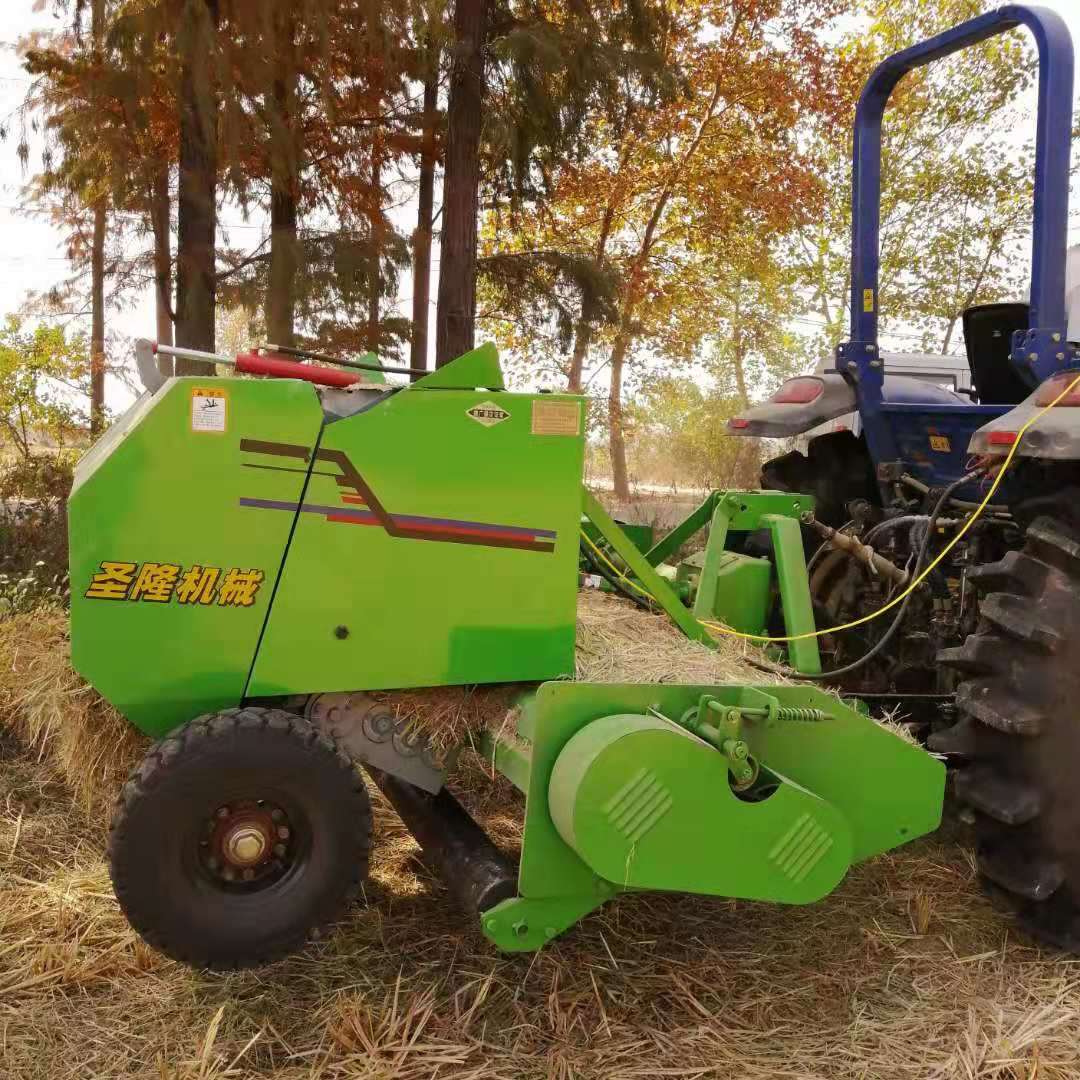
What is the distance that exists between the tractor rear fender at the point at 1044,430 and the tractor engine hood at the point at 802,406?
1.11 metres

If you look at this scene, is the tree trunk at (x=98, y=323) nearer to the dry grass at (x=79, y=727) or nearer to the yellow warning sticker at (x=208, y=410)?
the dry grass at (x=79, y=727)

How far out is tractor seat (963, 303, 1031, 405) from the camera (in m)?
4.05

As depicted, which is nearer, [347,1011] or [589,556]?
[347,1011]

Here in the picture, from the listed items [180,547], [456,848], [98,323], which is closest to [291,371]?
[180,547]

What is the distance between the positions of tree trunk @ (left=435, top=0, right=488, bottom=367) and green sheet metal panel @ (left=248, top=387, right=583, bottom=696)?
17.7 ft

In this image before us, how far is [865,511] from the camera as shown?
407 cm

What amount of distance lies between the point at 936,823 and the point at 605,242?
13471 millimetres

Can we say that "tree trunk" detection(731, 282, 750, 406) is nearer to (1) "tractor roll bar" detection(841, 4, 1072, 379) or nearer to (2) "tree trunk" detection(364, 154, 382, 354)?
(2) "tree trunk" detection(364, 154, 382, 354)

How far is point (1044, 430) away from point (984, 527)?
0.74 m

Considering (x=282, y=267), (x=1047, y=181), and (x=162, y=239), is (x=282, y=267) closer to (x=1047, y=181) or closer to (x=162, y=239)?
(x=162, y=239)

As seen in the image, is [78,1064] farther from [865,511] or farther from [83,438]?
[83,438]

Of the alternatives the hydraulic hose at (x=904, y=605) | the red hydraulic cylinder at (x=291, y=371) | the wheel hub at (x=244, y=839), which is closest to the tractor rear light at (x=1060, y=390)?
the hydraulic hose at (x=904, y=605)

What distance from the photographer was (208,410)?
2.50 m

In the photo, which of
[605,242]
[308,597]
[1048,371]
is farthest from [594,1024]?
[605,242]
